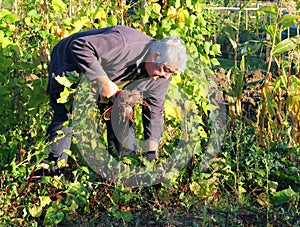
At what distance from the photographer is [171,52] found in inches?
128

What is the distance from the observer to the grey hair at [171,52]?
3.25 m

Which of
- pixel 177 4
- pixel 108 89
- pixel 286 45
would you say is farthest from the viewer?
pixel 177 4

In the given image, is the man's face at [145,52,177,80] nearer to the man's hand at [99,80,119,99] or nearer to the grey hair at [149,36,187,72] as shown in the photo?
the grey hair at [149,36,187,72]

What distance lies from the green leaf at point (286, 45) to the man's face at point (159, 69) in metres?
0.94

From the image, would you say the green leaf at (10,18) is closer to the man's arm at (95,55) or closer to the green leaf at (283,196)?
the man's arm at (95,55)

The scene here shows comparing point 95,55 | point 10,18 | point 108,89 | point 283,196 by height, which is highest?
point 10,18

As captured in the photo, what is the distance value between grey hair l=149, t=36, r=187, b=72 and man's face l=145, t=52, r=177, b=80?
25 millimetres

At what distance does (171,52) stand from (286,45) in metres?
1.04

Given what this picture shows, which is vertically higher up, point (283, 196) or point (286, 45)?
point (286, 45)

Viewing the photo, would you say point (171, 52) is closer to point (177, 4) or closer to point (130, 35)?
point (130, 35)

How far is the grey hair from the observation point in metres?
Result: 3.25

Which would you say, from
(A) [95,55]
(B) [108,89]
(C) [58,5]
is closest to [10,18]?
(C) [58,5]

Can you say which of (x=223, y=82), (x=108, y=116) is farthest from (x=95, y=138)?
(x=223, y=82)

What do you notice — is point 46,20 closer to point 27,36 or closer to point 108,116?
point 27,36
